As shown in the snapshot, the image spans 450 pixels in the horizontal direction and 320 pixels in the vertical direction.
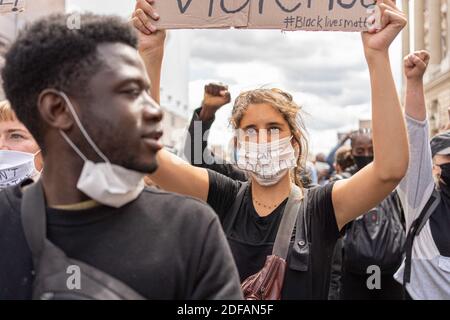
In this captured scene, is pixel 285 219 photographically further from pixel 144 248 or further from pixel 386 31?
pixel 144 248

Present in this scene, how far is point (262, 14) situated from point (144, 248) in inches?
55.4

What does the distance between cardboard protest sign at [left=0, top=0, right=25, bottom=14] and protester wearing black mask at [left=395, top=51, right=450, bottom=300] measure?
6.03 ft

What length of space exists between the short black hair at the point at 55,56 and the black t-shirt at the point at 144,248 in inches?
11.5

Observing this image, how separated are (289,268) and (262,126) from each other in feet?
2.25

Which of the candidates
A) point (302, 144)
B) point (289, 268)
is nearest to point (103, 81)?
point (289, 268)

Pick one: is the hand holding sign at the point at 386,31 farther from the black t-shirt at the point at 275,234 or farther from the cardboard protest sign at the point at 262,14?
the black t-shirt at the point at 275,234

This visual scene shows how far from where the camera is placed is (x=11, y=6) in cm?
294

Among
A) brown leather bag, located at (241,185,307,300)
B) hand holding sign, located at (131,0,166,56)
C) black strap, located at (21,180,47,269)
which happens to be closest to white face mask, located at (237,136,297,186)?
brown leather bag, located at (241,185,307,300)

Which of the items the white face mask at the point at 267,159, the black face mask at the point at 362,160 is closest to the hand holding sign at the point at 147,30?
the white face mask at the point at 267,159

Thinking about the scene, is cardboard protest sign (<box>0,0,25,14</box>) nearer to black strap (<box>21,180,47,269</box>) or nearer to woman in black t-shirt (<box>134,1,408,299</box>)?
woman in black t-shirt (<box>134,1,408,299</box>)

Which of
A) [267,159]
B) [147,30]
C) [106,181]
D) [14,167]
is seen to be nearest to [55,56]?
[106,181]

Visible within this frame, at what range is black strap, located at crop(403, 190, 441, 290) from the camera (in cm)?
297

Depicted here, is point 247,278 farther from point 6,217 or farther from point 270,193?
point 6,217

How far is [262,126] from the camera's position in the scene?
8.63 feet
